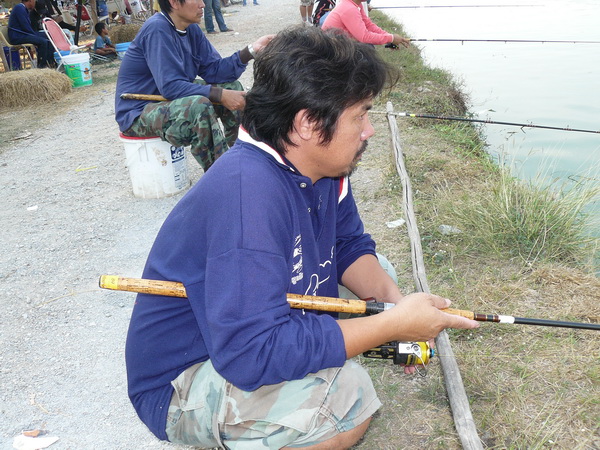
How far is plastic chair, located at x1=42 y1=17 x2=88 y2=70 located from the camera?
31.2 feet

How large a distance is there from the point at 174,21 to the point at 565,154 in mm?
4158

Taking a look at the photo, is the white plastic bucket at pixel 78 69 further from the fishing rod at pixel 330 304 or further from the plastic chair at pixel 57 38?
the fishing rod at pixel 330 304

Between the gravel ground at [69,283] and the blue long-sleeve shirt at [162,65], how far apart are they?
0.81 m

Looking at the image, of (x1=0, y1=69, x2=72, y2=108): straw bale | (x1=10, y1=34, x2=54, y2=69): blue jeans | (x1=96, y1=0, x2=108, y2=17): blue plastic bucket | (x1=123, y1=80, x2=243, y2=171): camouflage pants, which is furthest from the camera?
(x1=96, y1=0, x2=108, y2=17): blue plastic bucket

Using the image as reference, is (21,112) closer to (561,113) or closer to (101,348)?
(101,348)

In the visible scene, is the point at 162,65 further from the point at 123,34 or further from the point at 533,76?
the point at 123,34

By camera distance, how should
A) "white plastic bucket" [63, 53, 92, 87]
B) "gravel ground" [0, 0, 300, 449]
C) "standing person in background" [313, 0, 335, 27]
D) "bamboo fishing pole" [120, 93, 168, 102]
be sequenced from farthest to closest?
"white plastic bucket" [63, 53, 92, 87] < "standing person in background" [313, 0, 335, 27] < "bamboo fishing pole" [120, 93, 168, 102] < "gravel ground" [0, 0, 300, 449]

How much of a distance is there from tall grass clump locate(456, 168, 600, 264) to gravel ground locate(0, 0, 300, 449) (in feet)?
6.95

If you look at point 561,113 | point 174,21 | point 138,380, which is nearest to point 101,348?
point 138,380

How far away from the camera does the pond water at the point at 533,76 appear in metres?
5.86

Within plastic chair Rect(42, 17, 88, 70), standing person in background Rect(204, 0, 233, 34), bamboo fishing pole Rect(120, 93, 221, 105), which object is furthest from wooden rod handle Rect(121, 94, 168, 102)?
standing person in background Rect(204, 0, 233, 34)

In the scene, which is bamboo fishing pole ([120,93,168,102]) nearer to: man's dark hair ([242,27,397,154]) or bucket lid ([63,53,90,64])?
man's dark hair ([242,27,397,154])

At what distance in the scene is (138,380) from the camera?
1.78 meters

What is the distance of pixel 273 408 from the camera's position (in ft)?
5.38
